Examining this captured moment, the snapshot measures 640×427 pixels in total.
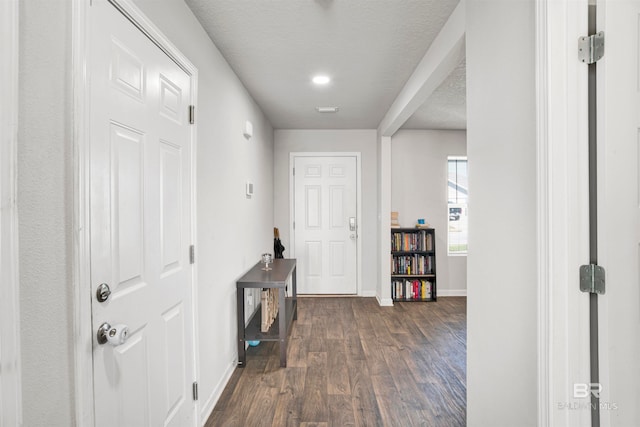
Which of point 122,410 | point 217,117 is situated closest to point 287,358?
point 122,410

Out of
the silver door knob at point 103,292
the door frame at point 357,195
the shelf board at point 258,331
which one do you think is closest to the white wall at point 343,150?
the door frame at point 357,195

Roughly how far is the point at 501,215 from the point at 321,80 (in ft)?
6.85

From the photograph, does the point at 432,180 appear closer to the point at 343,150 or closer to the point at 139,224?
the point at 343,150

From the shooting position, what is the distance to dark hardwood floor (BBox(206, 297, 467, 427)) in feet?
6.70

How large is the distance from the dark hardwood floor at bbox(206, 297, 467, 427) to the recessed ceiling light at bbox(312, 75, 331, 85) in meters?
2.42

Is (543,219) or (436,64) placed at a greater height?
(436,64)

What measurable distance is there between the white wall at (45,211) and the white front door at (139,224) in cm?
10

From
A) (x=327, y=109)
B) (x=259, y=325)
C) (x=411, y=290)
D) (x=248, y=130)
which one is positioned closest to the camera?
(x=259, y=325)

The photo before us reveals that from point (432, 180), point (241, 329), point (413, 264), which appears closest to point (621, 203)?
point (241, 329)

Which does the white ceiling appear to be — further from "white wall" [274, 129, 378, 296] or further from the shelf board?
the shelf board

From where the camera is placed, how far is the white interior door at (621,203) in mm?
973

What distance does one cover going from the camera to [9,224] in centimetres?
74

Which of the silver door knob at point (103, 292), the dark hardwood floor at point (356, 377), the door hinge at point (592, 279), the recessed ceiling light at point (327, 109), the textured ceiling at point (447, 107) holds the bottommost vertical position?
the dark hardwood floor at point (356, 377)

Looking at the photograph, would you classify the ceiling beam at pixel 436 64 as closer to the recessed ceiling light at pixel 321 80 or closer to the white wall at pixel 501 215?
the white wall at pixel 501 215
